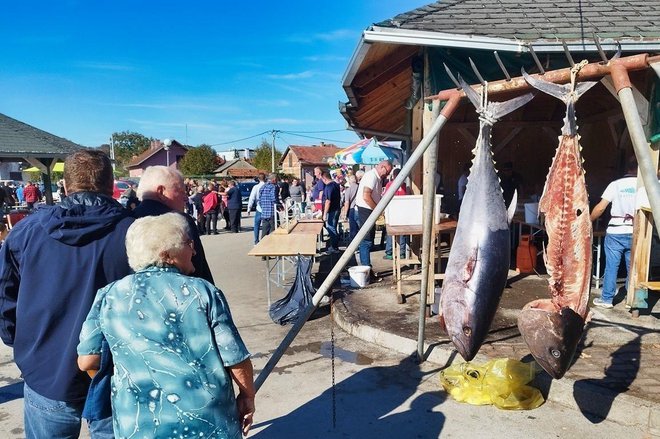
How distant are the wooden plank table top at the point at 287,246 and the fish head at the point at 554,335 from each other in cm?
404

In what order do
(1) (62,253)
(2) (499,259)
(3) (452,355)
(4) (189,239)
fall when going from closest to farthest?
(4) (189,239) < (1) (62,253) < (2) (499,259) < (3) (452,355)

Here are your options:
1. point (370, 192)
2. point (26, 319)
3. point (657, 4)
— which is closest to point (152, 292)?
point (26, 319)

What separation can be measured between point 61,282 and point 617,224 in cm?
575

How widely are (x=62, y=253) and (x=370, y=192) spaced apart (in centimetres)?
593

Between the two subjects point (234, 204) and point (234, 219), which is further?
point (234, 219)

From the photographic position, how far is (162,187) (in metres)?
2.48

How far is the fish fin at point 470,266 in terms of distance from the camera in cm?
229

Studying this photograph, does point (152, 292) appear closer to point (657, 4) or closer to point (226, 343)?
point (226, 343)

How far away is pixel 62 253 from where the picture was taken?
6.77ft

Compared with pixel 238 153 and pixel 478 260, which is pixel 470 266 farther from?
pixel 238 153

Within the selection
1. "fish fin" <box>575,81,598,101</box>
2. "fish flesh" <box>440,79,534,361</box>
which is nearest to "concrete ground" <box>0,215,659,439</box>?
Answer: "fish flesh" <box>440,79,534,361</box>

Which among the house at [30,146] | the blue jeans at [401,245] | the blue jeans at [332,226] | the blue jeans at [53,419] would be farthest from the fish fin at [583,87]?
the house at [30,146]

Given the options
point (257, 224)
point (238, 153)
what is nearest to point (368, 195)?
point (257, 224)

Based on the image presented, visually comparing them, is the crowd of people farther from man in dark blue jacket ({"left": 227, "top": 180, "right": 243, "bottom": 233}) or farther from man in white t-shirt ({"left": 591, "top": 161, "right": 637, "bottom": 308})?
man in dark blue jacket ({"left": 227, "top": 180, "right": 243, "bottom": 233})
